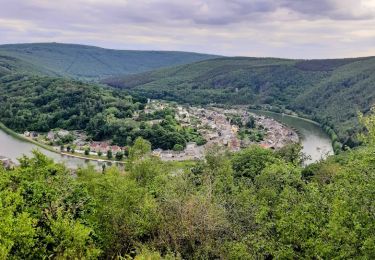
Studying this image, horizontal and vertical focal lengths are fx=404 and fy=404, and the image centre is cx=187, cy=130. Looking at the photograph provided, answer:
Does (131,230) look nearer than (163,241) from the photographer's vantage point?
No

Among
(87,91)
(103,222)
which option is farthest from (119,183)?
(87,91)

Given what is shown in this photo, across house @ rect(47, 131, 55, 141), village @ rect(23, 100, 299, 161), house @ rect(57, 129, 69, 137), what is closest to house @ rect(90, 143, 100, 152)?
village @ rect(23, 100, 299, 161)

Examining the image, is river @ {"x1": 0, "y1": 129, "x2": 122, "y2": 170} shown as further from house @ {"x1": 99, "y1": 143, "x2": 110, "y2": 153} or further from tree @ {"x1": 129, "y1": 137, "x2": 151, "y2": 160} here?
tree @ {"x1": 129, "y1": 137, "x2": 151, "y2": 160}

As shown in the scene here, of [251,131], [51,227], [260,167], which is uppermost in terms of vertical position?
[51,227]

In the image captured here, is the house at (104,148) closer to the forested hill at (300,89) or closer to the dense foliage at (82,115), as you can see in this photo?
the dense foliage at (82,115)

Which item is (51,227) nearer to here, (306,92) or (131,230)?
(131,230)

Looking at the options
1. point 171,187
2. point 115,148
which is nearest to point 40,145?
point 115,148

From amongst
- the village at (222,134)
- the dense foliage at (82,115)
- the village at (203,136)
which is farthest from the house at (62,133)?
the village at (222,134)
